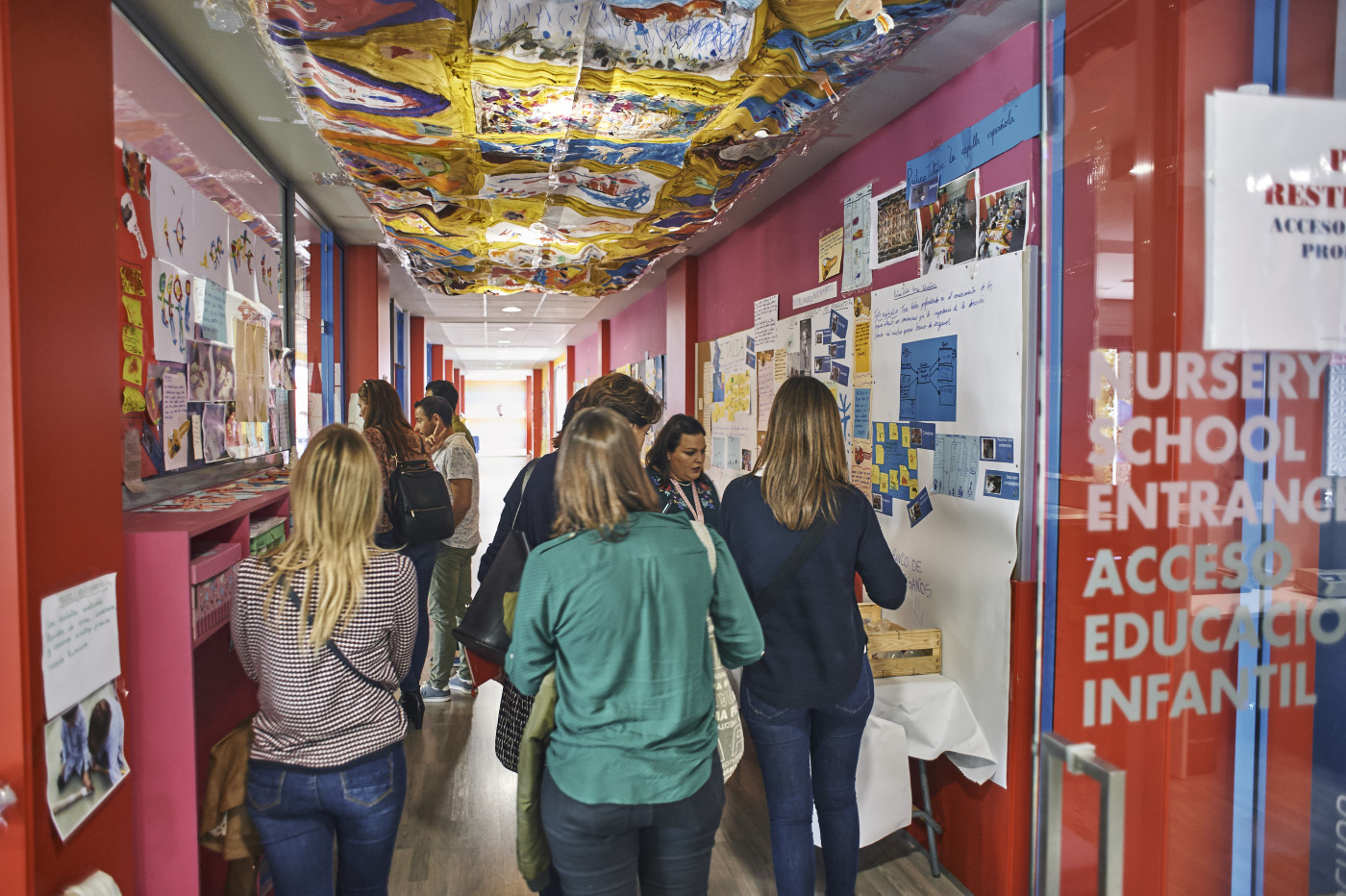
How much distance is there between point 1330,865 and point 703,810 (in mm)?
971

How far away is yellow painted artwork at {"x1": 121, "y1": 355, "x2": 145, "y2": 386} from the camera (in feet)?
7.15

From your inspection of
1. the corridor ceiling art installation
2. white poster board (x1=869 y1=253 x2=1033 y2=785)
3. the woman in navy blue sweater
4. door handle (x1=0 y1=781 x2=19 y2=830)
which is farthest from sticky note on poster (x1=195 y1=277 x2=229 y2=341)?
white poster board (x1=869 y1=253 x2=1033 y2=785)

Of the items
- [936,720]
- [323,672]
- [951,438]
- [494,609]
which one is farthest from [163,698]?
[951,438]

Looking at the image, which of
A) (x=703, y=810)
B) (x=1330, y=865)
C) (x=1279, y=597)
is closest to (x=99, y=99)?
(x=703, y=810)

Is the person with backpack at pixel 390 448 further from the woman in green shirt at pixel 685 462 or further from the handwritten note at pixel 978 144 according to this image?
the handwritten note at pixel 978 144

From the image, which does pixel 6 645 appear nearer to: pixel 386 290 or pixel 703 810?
pixel 703 810

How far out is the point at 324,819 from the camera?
5.78ft

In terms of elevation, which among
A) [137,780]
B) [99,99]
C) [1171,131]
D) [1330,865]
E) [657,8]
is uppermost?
[657,8]

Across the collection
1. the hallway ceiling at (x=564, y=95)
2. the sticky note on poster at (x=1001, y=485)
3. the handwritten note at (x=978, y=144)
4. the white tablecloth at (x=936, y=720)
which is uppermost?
the hallway ceiling at (x=564, y=95)

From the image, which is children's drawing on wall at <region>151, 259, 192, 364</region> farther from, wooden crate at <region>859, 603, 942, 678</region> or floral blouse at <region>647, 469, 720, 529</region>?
wooden crate at <region>859, 603, 942, 678</region>

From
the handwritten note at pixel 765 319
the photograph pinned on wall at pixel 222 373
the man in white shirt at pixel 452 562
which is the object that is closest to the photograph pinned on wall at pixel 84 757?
the photograph pinned on wall at pixel 222 373

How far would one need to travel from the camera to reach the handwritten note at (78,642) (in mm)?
1365

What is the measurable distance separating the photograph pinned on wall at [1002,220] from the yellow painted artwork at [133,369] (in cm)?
258

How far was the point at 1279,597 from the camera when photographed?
1.00m
